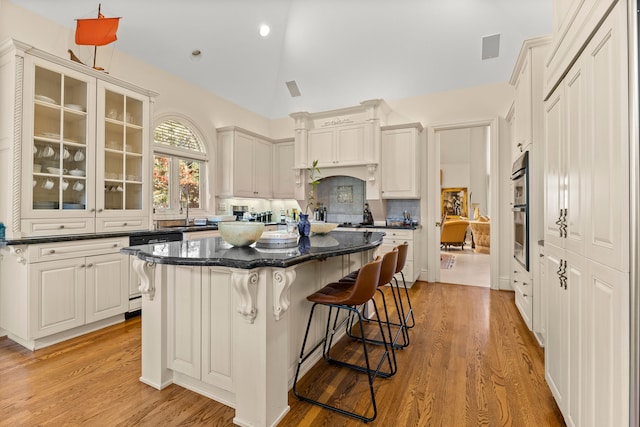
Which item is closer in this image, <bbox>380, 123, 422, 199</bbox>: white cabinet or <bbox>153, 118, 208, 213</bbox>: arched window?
<bbox>153, 118, 208, 213</bbox>: arched window

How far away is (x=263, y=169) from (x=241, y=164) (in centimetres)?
62

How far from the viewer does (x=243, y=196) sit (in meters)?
5.47

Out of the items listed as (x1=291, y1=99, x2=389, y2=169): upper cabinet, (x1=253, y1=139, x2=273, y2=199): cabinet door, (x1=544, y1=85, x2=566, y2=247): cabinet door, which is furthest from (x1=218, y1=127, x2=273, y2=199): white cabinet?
(x1=544, y1=85, x2=566, y2=247): cabinet door

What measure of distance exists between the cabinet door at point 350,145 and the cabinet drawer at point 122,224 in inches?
121

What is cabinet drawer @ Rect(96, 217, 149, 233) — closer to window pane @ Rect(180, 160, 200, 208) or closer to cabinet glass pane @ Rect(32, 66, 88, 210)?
cabinet glass pane @ Rect(32, 66, 88, 210)

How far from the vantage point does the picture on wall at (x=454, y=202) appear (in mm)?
11121

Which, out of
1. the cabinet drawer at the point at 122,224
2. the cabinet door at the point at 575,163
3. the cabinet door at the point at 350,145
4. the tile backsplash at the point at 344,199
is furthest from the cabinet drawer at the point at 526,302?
the cabinet drawer at the point at 122,224

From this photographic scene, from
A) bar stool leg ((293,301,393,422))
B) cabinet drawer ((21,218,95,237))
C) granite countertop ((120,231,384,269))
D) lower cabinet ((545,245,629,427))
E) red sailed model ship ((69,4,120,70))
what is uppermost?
red sailed model ship ((69,4,120,70))

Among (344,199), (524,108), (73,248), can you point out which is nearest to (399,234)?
(344,199)

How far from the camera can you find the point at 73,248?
2.85 metres

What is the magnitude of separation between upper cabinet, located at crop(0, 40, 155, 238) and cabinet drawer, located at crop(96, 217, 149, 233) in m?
0.01

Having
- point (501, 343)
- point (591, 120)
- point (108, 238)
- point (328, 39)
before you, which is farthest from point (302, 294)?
point (328, 39)

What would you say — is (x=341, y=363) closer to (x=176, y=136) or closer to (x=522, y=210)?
(x=522, y=210)

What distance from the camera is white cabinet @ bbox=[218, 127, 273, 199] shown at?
528 cm
